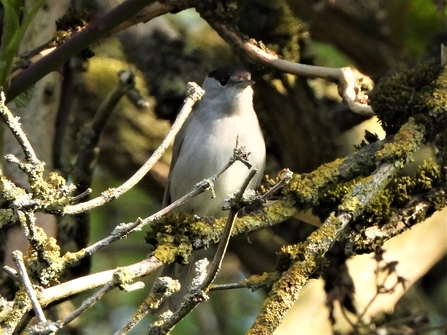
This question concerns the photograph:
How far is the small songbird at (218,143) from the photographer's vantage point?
3.34 meters

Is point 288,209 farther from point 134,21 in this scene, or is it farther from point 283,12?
Answer: point 283,12

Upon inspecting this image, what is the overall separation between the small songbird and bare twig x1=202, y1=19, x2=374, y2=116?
450 millimetres

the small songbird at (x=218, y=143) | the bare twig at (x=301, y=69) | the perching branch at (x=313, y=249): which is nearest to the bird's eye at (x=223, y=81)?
the small songbird at (x=218, y=143)

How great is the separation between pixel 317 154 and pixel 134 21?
3.78 feet

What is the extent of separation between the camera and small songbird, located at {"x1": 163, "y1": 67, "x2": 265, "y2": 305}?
3.34 m

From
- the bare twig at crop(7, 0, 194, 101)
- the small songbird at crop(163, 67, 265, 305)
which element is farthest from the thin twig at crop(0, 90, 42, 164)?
the small songbird at crop(163, 67, 265, 305)

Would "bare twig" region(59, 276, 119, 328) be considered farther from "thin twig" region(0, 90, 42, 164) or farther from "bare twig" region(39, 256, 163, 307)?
"thin twig" region(0, 90, 42, 164)

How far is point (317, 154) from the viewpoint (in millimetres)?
3420

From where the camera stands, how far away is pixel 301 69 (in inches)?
107

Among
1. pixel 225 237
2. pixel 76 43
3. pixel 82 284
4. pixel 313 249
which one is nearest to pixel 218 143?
pixel 76 43

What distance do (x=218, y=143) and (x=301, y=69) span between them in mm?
782

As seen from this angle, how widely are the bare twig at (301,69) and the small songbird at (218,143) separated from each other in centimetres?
45

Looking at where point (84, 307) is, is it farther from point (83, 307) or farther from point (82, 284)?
point (82, 284)

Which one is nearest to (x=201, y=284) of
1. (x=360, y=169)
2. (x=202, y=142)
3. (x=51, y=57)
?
(x=360, y=169)
